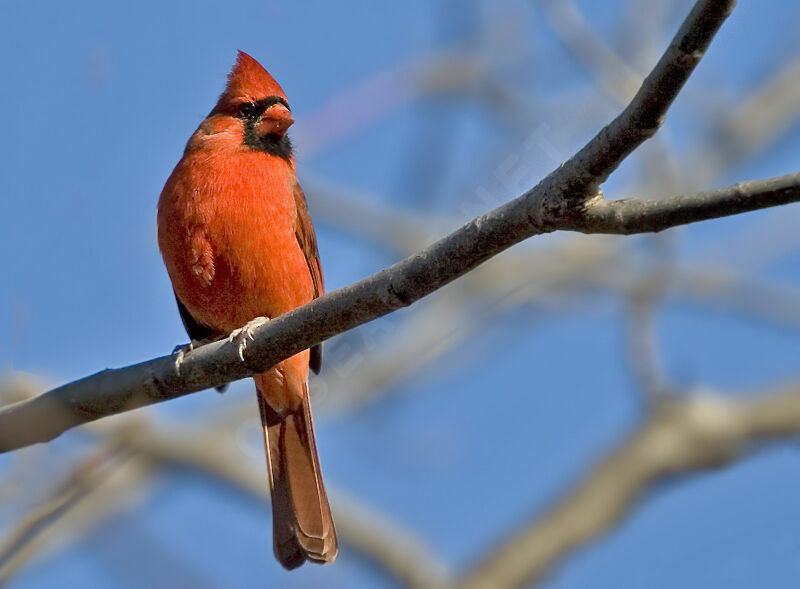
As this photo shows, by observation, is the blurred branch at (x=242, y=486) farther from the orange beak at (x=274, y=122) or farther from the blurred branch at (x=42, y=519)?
the blurred branch at (x=42, y=519)

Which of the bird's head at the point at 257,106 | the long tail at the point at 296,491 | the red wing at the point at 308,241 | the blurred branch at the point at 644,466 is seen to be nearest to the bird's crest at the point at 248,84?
the bird's head at the point at 257,106

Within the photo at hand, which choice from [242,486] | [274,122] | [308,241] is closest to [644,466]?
[242,486]

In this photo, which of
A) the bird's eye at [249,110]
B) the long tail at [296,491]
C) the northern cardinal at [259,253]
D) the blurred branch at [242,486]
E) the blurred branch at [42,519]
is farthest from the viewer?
the blurred branch at [242,486]

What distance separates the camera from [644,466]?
238 inches

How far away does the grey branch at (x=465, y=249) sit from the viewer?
7.19 ft

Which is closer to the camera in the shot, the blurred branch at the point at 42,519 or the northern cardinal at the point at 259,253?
the blurred branch at the point at 42,519

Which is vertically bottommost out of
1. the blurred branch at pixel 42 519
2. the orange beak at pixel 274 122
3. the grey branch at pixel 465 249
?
the blurred branch at pixel 42 519

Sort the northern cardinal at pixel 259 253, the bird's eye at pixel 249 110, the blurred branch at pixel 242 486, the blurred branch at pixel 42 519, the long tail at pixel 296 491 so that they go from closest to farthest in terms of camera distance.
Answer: the blurred branch at pixel 42 519, the northern cardinal at pixel 259 253, the long tail at pixel 296 491, the bird's eye at pixel 249 110, the blurred branch at pixel 242 486

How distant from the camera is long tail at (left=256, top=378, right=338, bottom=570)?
3975mm

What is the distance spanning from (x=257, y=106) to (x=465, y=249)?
1760 millimetres

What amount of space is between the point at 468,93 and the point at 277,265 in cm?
358

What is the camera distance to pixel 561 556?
5.94 m

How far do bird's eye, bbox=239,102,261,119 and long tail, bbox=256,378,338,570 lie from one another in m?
1.00

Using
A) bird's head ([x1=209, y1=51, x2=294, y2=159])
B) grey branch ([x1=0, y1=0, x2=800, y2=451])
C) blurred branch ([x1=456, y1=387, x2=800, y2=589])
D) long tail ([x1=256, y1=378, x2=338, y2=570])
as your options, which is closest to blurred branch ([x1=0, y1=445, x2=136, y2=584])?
grey branch ([x1=0, y1=0, x2=800, y2=451])
